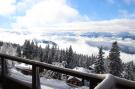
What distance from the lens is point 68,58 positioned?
64.5m

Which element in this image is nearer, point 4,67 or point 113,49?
point 4,67

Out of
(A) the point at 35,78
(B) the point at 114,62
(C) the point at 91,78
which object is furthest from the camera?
(B) the point at 114,62

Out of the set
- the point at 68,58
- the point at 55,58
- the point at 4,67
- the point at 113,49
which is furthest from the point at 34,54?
the point at 4,67

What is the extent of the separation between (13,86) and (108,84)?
3639 mm

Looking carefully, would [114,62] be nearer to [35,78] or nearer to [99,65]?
[99,65]

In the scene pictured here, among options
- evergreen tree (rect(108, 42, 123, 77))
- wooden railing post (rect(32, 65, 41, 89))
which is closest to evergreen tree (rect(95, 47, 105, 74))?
evergreen tree (rect(108, 42, 123, 77))

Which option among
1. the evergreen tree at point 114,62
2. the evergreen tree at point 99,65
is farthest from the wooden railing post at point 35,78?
the evergreen tree at point 99,65

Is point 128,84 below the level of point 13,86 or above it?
above

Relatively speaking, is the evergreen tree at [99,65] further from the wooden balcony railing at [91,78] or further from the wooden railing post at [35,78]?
the wooden railing post at [35,78]

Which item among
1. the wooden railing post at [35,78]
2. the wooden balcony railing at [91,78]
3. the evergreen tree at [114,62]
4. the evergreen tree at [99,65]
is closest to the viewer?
the wooden balcony railing at [91,78]

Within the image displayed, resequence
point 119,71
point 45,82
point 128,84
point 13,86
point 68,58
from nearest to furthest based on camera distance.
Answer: point 128,84 → point 45,82 → point 13,86 → point 119,71 → point 68,58

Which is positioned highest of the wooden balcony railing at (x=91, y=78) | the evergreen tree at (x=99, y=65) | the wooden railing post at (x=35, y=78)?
the wooden balcony railing at (x=91, y=78)

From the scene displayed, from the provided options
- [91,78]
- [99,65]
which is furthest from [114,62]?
[91,78]

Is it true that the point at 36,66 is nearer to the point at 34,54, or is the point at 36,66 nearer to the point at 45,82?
the point at 45,82
